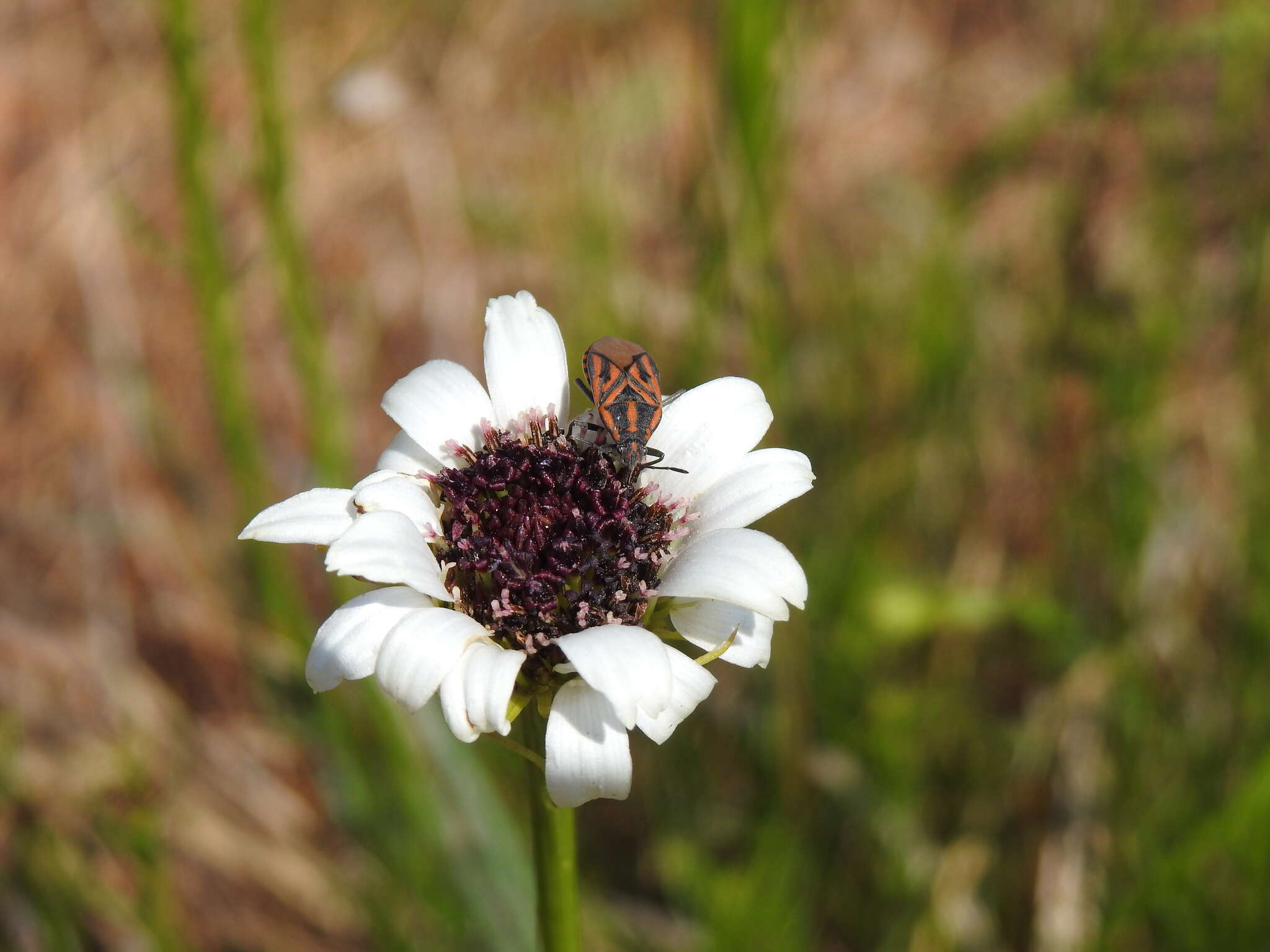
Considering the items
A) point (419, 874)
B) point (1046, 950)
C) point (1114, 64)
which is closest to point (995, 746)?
point (1046, 950)

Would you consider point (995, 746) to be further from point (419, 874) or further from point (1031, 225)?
point (1031, 225)

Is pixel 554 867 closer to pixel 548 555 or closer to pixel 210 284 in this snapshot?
pixel 548 555

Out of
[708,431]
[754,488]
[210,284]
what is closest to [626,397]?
[708,431]

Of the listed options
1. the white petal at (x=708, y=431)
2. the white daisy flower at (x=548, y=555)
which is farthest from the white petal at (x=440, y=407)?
the white petal at (x=708, y=431)

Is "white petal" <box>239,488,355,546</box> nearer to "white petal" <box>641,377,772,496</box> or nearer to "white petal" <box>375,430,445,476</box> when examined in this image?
"white petal" <box>375,430,445,476</box>

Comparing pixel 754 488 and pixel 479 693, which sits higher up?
pixel 754 488

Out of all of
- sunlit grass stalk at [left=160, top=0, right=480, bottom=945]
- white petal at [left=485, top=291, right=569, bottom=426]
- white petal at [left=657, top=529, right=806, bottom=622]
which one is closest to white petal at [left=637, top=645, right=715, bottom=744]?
white petal at [left=657, top=529, right=806, bottom=622]

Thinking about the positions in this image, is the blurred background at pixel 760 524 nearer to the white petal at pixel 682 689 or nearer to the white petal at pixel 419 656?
the white petal at pixel 419 656
